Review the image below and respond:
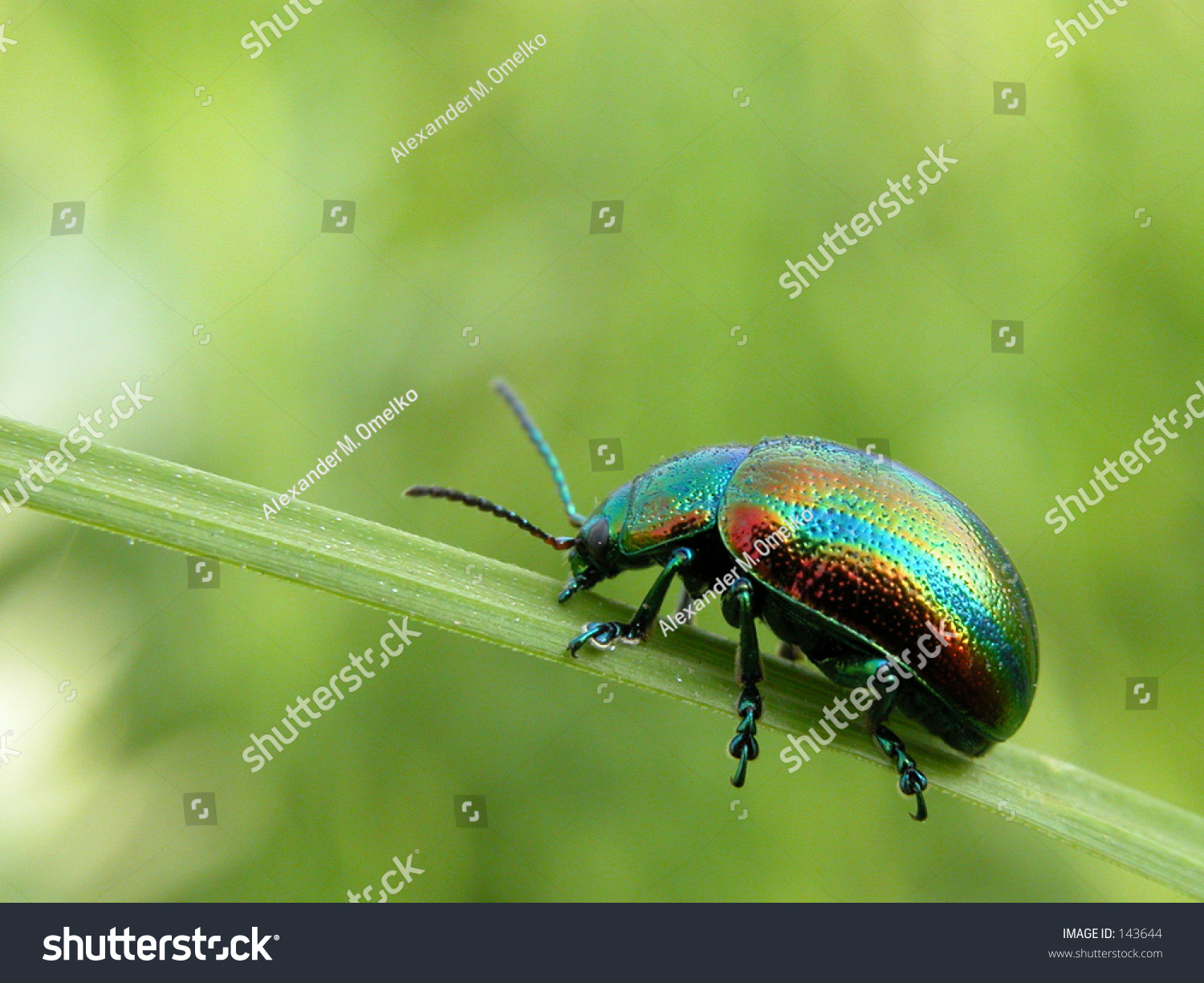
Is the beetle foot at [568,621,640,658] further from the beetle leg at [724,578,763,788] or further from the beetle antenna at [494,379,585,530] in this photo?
the beetle antenna at [494,379,585,530]

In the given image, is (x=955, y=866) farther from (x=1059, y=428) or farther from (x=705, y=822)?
(x=1059, y=428)

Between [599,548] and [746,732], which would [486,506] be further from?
[746,732]

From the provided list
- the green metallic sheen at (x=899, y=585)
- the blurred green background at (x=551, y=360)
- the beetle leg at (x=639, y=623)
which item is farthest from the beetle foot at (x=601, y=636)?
the blurred green background at (x=551, y=360)

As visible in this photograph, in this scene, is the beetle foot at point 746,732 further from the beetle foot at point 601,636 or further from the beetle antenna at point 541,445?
the beetle antenna at point 541,445

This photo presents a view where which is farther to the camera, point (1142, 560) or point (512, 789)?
point (1142, 560)

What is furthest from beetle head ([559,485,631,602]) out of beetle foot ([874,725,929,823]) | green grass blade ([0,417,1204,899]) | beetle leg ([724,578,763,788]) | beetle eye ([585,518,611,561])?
beetle foot ([874,725,929,823])

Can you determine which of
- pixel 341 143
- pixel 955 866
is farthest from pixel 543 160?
pixel 955 866

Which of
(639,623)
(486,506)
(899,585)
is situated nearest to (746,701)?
(639,623)

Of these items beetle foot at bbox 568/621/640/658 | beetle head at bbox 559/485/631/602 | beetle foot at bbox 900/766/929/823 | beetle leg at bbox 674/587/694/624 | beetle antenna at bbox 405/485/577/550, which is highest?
beetle antenna at bbox 405/485/577/550
